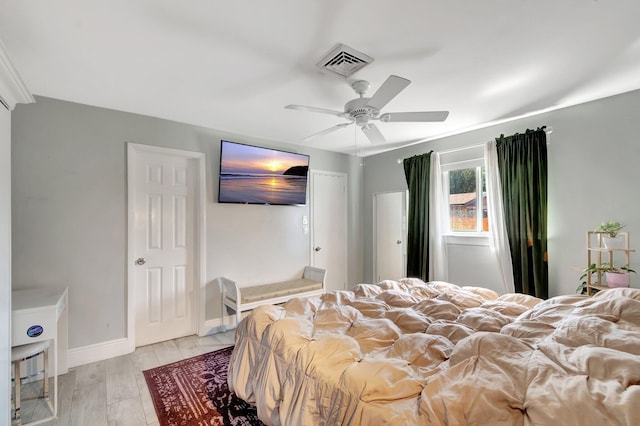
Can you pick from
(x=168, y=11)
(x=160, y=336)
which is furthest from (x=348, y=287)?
(x=168, y=11)

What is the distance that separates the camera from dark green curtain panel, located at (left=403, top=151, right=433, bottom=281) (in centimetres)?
407

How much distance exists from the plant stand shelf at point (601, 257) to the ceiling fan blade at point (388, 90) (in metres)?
2.15

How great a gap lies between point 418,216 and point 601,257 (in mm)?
1926

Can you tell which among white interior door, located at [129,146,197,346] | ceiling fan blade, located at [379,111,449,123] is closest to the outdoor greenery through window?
ceiling fan blade, located at [379,111,449,123]

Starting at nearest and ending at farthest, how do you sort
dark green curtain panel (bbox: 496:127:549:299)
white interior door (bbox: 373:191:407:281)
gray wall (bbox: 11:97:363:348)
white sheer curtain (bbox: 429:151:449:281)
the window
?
gray wall (bbox: 11:97:363:348) < dark green curtain panel (bbox: 496:127:549:299) < the window < white sheer curtain (bbox: 429:151:449:281) < white interior door (bbox: 373:191:407:281)

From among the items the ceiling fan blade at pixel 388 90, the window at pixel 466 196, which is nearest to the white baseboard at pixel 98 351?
the ceiling fan blade at pixel 388 90

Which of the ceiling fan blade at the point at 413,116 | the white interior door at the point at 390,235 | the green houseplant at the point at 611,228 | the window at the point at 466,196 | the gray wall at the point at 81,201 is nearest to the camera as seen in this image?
the ceiling fan blade at the point at 413,116

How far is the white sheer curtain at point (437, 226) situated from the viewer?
153 inches

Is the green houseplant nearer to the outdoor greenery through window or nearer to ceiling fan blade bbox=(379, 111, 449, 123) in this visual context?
the outdoor greenery through window

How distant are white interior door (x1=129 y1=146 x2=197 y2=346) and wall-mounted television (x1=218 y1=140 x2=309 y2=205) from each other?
42cm

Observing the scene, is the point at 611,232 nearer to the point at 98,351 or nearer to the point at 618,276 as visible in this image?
the point at 618,276

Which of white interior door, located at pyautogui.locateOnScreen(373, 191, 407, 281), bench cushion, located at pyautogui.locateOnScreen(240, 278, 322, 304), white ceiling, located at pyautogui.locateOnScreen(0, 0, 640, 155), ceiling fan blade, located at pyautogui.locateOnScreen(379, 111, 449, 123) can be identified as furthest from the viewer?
white interior door, located at pyautogui.locateOnScreen(373, 191, 407, 281)

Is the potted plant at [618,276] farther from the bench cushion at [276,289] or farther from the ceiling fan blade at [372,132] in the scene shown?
the bench cushion at [276,289]

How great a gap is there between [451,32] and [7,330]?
325 centimetres
